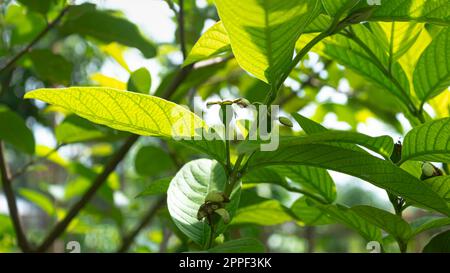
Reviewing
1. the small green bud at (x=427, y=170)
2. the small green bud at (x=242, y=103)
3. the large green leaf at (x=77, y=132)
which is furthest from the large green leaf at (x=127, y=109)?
the large green leaf at (x=77, y=132)

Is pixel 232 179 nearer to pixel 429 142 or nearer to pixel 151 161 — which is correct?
pixel 429 142

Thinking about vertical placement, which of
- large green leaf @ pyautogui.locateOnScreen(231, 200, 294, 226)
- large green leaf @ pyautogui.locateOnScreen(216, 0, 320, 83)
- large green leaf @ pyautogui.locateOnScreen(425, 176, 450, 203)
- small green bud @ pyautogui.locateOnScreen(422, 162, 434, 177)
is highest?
large green leaf @ pyautogui.locateOnScreen(216, 0, 320, 83)

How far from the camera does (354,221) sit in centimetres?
79

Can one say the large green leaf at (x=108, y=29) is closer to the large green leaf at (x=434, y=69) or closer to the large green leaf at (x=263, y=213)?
the large green leaf at (x=263, y=213)

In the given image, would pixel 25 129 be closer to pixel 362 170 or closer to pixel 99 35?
pixel 99 35

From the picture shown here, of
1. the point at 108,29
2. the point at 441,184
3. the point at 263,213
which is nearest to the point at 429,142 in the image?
the point at 441,184

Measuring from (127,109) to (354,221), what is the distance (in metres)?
0.36

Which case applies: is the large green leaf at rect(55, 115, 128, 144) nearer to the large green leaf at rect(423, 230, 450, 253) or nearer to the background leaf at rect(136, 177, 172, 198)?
the background leaf at rect(136, 177, 172, 198)

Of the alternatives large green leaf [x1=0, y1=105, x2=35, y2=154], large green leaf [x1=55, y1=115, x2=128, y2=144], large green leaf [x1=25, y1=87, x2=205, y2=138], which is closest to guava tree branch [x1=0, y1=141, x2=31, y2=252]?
large green leaf [x1=0, y1=105, x2=35, y2=154]

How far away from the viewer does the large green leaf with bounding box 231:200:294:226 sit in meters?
1.00

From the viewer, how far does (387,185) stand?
63 centimetres

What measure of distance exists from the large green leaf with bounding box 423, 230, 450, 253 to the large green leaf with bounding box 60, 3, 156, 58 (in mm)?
792
